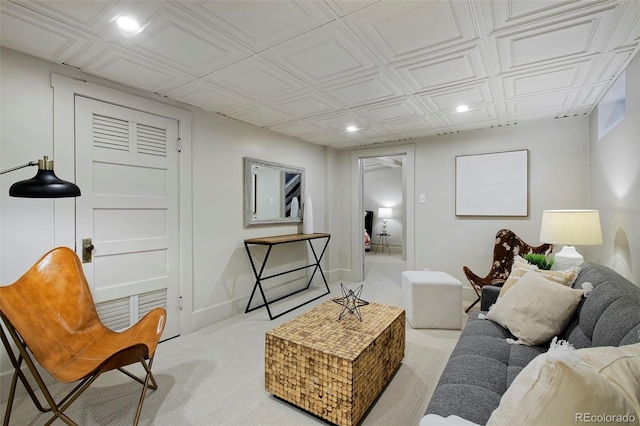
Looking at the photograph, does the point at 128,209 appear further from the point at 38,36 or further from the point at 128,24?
the point at 128,24

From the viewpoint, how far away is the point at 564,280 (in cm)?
199

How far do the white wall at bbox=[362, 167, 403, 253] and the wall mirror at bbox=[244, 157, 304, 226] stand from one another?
4734 millimetres

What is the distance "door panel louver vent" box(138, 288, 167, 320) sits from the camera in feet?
8.73

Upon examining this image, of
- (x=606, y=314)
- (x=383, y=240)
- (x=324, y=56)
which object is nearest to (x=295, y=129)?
(x=324, y=56)

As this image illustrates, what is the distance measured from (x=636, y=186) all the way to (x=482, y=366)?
1.64 m

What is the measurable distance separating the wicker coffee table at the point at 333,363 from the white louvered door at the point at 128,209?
145 centimetres

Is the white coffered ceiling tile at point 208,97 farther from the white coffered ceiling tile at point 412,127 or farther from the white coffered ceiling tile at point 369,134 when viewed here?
the white coffered ceiling tile at point 412,127

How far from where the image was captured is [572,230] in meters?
2.42

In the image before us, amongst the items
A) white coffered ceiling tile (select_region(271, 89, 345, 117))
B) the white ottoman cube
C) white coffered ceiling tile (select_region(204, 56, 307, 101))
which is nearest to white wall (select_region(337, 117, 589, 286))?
the white ottoman cube

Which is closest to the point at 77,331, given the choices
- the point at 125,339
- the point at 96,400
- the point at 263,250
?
the point at 125,339

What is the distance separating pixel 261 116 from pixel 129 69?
1.37m

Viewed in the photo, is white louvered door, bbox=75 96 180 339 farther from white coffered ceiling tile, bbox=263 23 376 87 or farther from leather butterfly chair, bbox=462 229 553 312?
leather butterfly chair, bbox=462 229 553 312

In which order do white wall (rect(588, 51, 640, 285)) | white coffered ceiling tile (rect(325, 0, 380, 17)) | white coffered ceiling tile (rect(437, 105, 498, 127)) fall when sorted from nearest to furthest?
white coffered ceiling tile (rect(325, 0, 380, 17)) → white wall (rect(588, 51, 640, 285)) → white coffered ceiling tile (rect(437, 105, 498, 127))

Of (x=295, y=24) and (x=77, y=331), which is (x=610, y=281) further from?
(x=77, y=331)
